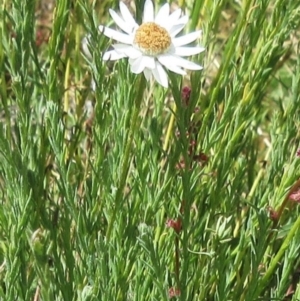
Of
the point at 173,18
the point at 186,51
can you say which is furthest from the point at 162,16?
the point at 186,51

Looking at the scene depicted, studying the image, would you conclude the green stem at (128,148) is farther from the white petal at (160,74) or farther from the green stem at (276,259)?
the green stem at (276,259)

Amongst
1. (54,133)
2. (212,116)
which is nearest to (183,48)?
(54,133)

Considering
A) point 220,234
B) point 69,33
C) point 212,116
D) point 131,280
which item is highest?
point 69,33

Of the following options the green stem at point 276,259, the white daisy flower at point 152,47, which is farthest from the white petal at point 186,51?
the green stem at point 276,259

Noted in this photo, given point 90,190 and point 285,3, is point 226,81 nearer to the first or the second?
point 285,3

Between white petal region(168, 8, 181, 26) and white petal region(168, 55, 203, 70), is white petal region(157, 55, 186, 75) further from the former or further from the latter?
white petal region(168, 8, 181, 26)

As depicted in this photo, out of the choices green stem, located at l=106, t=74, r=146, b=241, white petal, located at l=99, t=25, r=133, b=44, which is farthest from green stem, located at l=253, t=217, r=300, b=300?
white petal, located at l=99, t=25, r=133, b=44

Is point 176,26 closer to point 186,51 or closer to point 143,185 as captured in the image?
point 186,51

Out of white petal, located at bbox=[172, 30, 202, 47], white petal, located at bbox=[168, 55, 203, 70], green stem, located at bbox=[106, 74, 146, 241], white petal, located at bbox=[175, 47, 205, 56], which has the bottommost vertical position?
green stem, located at bbox=[106, 74, 146, 241]
